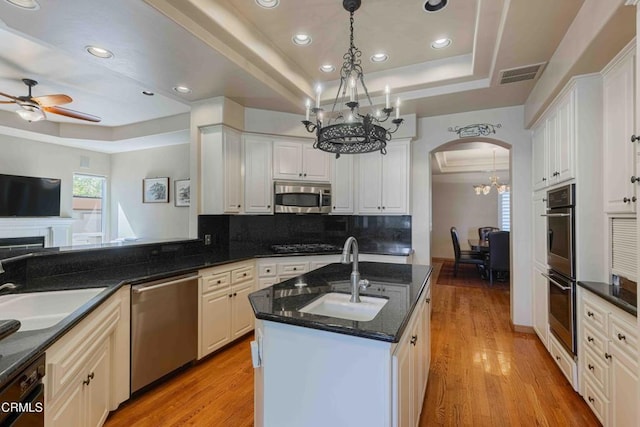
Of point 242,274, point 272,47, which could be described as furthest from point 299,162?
point 242,274

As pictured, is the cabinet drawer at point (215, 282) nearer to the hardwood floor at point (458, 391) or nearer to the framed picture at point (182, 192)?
the hardwood floor at point (458, 391)

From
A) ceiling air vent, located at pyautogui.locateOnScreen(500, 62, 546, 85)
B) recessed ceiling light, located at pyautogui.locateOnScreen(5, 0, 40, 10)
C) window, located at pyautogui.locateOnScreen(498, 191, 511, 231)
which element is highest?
ceiling air vent, located at pyautogui.locateOnScreen(500, 62, 546, 85)

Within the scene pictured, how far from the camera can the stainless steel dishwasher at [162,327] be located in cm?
219

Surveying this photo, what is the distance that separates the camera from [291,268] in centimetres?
361

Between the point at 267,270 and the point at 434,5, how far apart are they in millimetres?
2913

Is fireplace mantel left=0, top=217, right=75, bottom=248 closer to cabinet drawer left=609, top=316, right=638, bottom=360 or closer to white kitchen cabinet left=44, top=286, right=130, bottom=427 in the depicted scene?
white kitchen cabinet left=44, top=286, right=130, bottom=427

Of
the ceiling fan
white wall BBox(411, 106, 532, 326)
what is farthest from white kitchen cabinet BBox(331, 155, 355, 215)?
the ceiling fan

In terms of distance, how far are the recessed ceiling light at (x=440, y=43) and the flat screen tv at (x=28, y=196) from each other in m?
6.68

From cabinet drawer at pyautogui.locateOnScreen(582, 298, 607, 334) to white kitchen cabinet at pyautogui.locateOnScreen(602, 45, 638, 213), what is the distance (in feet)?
2.13

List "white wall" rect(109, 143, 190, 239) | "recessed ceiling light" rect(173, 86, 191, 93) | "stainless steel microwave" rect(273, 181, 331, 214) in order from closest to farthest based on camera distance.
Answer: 1. "recessed ceiling light" rect(173, 86, 191, 93)
2. "stainless steel microwave" rect(273, 181, 331, 214)
3. "white wall" rect(109, 143, 190, 239)

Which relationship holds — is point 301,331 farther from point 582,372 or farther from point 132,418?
point 582,372

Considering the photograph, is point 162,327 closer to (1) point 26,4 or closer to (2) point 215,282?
(2) point 215,282

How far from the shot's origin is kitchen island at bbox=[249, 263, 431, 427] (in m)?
1.18

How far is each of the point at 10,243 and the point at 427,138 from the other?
6.82 meters
